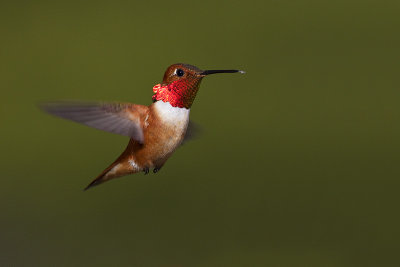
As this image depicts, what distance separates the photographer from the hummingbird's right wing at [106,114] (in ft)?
1.31

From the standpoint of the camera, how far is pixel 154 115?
1.43 feet

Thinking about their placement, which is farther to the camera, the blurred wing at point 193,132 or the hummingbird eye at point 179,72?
the blurred wing at point 193,132

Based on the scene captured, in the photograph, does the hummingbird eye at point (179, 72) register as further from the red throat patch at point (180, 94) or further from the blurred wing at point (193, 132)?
the blurred wing at point (193, 132)

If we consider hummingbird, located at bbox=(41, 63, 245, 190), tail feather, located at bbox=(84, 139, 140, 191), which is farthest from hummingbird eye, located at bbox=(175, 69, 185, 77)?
tail feather, located at bbox=(84, 139, 140, 191)

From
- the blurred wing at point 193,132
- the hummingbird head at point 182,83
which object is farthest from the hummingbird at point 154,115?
the blurred wing at point 193,132

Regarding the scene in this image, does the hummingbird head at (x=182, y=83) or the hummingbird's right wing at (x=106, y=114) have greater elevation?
the hummingbird head at (x=182, y=83)

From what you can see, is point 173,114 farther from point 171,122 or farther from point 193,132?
point 193,132

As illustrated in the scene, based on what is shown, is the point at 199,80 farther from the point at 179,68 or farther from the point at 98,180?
the point at 98,180

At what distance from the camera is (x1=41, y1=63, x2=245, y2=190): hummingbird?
40 centimetres

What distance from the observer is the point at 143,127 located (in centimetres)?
45

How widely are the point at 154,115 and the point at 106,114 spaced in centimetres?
4

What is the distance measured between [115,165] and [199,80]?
148 millimetres

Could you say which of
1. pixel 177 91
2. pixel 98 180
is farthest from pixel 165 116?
pixel 98 180

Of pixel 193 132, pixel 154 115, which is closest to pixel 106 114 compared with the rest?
pixel 154 115
